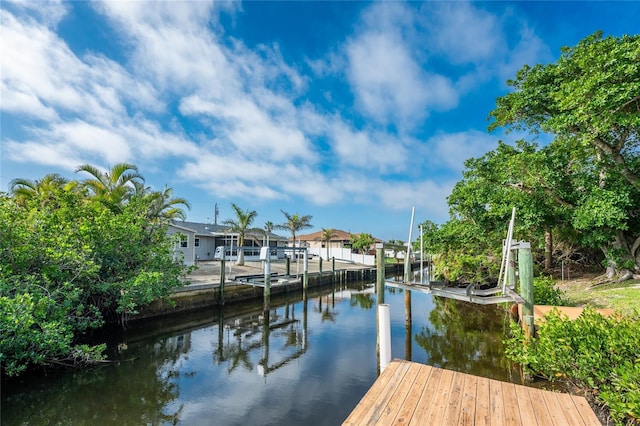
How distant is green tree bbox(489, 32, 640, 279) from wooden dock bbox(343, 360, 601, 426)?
407 inches

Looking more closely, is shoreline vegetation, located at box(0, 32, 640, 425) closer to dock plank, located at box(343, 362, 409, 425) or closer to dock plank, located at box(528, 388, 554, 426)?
dock plank, located at box(528, 388, 554, 426)

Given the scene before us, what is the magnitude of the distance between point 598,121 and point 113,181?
20.2 meters

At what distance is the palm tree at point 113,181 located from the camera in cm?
1521

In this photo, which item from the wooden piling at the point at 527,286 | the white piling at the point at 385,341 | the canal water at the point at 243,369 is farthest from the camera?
the wooden piling at the point at 527,286

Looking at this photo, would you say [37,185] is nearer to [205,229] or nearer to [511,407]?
[205,229]

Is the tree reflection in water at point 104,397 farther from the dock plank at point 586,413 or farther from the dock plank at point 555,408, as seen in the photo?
the dock plank at point 586,413

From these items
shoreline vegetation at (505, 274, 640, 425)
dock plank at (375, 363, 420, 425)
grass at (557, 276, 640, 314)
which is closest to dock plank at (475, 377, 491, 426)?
dock plank at (375, 363, 420, 425)

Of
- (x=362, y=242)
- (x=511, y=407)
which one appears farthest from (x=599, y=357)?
(x=362, y=242)

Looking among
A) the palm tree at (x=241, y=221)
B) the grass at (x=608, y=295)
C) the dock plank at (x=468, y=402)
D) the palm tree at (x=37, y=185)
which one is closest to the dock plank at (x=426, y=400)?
the dock plank at (x=468, y=402)

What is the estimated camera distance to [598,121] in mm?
10367

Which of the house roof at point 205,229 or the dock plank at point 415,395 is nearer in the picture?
the dock plank at point 415,395

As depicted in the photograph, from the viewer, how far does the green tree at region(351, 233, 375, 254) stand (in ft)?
143

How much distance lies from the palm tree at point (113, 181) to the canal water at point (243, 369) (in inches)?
286

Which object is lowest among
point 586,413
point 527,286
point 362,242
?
point 586,413
